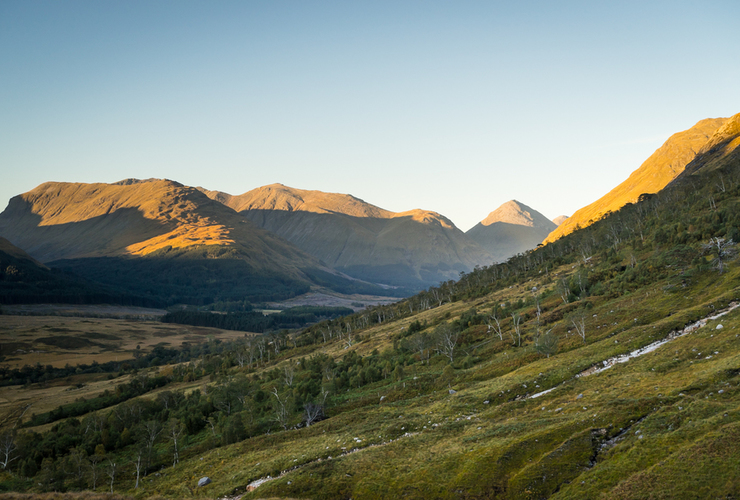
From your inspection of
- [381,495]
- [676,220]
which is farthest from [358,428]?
[676,220]

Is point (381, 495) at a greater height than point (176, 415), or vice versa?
point (381, 495)

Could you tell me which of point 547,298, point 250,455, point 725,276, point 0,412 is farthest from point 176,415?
point 725,276

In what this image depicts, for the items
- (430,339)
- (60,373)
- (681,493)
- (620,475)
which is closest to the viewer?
(681,493)

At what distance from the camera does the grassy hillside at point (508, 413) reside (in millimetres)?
28109

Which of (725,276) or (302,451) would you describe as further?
(725,276)

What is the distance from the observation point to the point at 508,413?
4534cm

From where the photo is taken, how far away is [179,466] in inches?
2317

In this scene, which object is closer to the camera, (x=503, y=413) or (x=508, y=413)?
(x=508, y=413)

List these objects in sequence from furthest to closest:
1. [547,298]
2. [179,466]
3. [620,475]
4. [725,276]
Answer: [547,298], [725,276], [179,466], [620,475]

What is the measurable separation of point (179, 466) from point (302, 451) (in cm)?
2387

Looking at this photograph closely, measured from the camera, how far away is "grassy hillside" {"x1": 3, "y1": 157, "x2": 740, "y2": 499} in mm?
28109

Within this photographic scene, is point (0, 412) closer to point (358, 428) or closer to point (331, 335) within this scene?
point (331, 335)

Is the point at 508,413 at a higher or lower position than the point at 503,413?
higher

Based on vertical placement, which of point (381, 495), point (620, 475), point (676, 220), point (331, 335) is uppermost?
point (676, 220)
